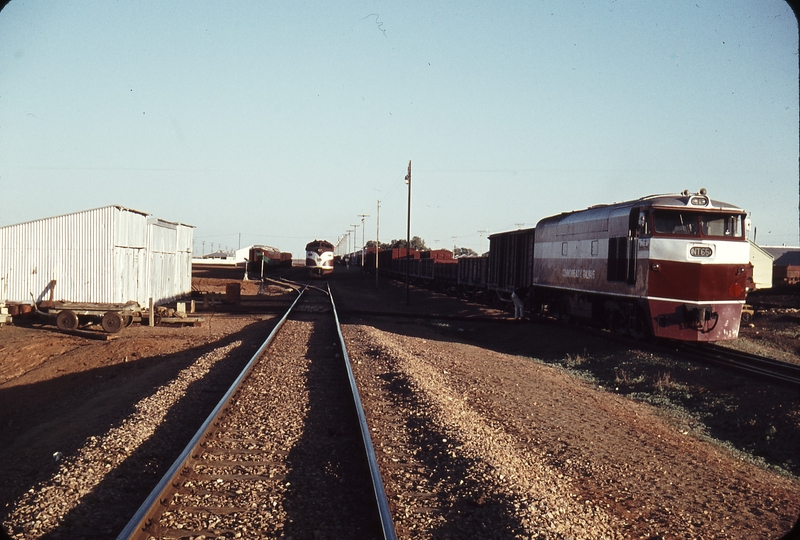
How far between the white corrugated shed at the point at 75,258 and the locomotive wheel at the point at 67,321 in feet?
3.73

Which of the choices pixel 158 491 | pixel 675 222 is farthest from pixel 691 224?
pixel 158 491

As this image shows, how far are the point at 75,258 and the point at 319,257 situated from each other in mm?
37527

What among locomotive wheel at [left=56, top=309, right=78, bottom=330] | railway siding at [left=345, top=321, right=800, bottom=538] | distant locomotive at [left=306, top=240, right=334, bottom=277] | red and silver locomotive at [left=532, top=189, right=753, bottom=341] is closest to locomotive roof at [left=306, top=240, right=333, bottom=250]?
distant locomotive at [left=306, top=240, right=334, bottom=277]

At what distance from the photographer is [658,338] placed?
1625 cm

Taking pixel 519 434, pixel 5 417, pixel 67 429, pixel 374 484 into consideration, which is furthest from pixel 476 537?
pixel 5 417

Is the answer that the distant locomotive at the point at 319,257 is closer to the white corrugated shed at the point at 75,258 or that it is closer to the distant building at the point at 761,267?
the distant building at the point at 761,267

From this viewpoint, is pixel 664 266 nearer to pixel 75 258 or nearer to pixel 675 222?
pixel 675 222

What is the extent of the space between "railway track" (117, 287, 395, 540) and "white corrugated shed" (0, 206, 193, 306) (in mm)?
14315

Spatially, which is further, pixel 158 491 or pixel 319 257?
pixel 319 257

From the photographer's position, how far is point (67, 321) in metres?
21.1

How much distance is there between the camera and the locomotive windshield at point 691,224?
15188 mm

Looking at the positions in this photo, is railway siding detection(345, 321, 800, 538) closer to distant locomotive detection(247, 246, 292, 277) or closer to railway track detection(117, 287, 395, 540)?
railway track detection(117, 287, 395, 540)

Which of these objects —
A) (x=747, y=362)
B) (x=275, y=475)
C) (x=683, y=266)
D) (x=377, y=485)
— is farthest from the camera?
(x=683, y=266)

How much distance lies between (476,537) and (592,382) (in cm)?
948
